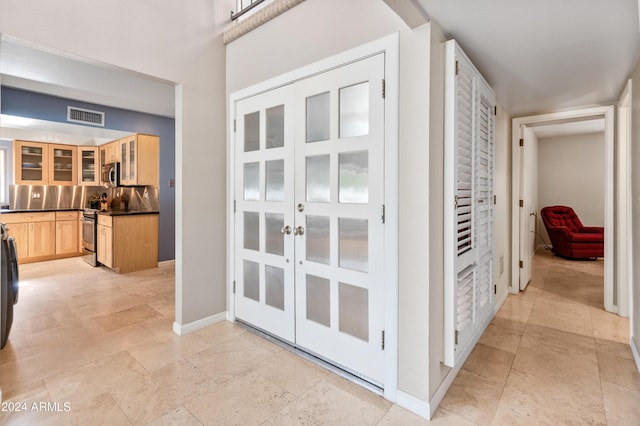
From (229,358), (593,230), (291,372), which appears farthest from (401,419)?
(593,230)

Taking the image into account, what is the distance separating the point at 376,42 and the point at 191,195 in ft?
6.20

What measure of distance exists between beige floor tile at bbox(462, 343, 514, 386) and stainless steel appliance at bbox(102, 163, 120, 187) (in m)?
5.76

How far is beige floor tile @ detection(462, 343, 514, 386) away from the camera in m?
2.09

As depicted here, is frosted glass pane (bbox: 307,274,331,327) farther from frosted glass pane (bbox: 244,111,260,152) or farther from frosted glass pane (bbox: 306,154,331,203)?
frosted glass pane (bbox: 244,111,260,152)

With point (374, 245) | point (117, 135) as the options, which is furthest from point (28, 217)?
point (374, 245)

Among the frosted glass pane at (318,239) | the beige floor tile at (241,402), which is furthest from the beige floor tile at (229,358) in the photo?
the frosted glass pane at (318,239)

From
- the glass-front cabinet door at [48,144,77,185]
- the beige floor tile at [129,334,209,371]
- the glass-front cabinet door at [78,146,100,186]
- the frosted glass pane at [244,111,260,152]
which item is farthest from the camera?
the glass-front cabinet door at [78,146,100,186]

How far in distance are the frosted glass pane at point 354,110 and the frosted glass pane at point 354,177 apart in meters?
0.14

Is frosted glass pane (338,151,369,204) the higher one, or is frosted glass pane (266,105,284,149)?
frosted glass pane (266,105,284,149)

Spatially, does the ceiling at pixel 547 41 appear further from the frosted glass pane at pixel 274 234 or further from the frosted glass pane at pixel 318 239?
the frosted glass pane at pixel 274 234

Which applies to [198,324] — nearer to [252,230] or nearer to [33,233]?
[252,230]

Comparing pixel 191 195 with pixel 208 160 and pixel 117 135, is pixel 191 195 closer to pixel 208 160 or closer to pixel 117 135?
pixel 208 160

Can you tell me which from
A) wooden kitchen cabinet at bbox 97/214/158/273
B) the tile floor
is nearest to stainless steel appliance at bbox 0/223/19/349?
the tile floor

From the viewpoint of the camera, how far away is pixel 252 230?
2738mm
